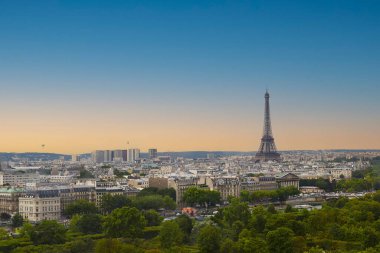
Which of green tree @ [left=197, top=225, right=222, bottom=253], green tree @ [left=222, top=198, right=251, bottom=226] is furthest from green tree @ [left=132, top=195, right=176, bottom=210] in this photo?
green tree @ [left=197, top=225, right=222, bottom=253]

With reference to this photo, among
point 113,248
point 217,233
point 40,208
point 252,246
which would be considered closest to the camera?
point 252,246

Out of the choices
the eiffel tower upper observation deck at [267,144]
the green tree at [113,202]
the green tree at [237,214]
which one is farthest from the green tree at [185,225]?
the eiffel tower upper observation deck at [267,144]

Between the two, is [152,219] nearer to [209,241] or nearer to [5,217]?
[209,241]

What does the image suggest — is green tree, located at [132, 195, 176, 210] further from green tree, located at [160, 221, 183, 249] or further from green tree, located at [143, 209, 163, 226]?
green tree, located at [160, 221, 183, 249]

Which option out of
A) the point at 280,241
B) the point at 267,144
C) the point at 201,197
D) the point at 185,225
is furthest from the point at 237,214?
the point at 267,144

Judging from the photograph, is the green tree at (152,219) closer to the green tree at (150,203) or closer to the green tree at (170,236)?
the green tree at (150,203)

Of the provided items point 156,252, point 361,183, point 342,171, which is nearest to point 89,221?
point 156,252

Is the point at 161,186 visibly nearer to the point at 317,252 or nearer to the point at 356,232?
the point at 356,232
